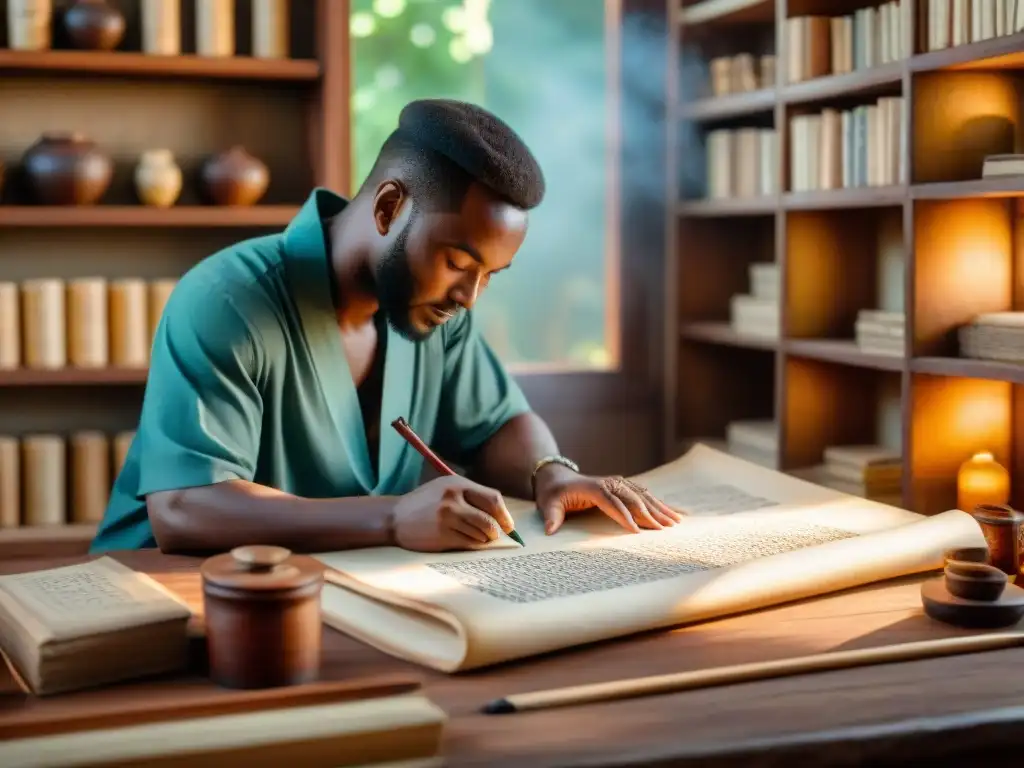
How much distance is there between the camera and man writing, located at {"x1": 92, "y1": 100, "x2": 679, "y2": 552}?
1544 mm

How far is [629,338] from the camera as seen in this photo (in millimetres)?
3918

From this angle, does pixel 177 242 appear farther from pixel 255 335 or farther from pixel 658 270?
pixel 255 335

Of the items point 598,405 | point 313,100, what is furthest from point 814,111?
point 313,100

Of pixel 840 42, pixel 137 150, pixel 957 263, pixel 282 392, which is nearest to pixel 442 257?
pixel 282 392

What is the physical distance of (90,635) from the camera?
1033mm

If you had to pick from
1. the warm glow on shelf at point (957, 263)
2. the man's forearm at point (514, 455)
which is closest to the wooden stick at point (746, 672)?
the man's forearm at point (514, 455)

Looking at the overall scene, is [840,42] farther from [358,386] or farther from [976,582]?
[976,582]

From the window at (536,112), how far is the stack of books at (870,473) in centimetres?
98

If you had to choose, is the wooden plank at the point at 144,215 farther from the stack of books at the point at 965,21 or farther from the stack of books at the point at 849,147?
the stack of books at the point at 965,21

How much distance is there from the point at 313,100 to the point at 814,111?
1369 mm

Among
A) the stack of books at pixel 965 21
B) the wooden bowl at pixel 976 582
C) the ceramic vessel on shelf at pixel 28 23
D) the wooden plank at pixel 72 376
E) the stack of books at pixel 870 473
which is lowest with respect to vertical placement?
the stack of books at pixel 870 473

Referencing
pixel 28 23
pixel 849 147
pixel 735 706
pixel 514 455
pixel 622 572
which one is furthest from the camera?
pixel 28 23

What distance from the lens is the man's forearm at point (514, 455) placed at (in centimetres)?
196

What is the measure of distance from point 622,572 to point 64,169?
8.14ft
